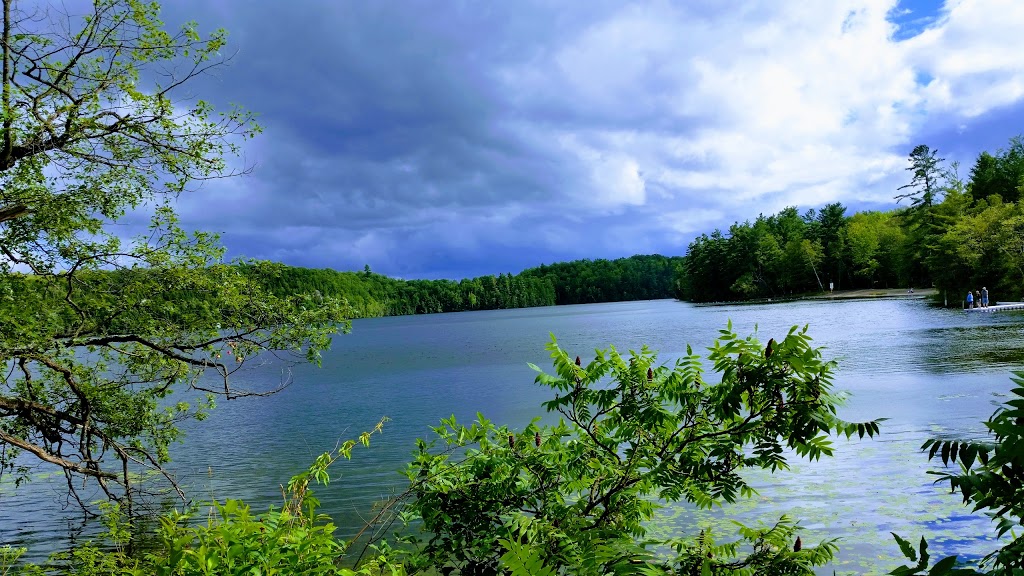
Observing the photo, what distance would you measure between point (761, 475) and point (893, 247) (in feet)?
327

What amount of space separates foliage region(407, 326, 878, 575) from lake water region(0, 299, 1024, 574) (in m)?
0.50

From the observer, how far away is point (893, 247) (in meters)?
96.4

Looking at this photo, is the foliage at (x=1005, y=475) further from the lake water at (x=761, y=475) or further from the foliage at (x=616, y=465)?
the foliage at (x=616, y=465)

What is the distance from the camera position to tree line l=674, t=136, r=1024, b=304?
5581cm

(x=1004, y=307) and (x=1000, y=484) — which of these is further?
(x=1004, y=307)

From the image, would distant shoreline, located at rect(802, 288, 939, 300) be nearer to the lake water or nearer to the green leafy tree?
the lake water

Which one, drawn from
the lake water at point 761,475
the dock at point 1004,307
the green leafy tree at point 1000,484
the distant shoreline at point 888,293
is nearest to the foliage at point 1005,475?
the green leafy tree at point 1000,484

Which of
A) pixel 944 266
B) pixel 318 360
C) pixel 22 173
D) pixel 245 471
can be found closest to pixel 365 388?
pixel 245 471

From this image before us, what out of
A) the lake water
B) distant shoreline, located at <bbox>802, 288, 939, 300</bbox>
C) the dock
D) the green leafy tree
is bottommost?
the lake water

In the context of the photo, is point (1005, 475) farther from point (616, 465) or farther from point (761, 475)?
point (761, 475)

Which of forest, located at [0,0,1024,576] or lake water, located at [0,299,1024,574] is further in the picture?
lake water, located at [0,299,1024,574]

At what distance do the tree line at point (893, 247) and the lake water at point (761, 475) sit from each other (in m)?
12.7

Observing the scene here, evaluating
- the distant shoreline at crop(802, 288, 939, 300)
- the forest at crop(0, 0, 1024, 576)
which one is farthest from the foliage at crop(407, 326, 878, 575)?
the distant shoreline at crop(802, 288, 939, 300)

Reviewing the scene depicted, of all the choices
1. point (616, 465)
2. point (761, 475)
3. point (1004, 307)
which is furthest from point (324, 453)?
point (1004, 307)
